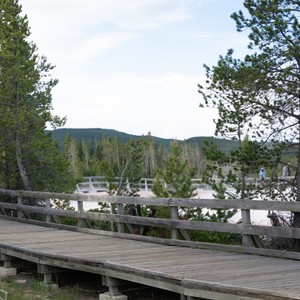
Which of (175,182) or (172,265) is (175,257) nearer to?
(172,265)

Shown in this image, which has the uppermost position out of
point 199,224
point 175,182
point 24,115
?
point 24,115

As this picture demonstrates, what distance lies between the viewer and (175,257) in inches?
343

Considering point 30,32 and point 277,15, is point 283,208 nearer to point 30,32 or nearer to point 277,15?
point 277,15

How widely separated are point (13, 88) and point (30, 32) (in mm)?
2208

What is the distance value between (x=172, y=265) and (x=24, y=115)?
1266 centimetres

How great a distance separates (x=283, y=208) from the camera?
8.22m

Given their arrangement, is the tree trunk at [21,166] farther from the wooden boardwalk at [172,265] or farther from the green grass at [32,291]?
the green grass at [32,291]

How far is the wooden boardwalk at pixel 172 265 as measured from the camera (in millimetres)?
6234

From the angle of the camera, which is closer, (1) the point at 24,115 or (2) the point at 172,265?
(2) the point at 172,265

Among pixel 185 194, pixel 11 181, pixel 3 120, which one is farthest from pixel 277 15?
pixel 11 181

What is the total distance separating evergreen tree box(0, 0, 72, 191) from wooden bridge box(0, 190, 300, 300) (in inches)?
284

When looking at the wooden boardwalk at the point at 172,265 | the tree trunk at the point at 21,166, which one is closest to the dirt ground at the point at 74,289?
the wooden boardwalk at the point at 172,265

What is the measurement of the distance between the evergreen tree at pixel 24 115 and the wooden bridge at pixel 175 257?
23.7 ft

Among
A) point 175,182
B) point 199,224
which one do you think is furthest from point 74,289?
point 175,182
